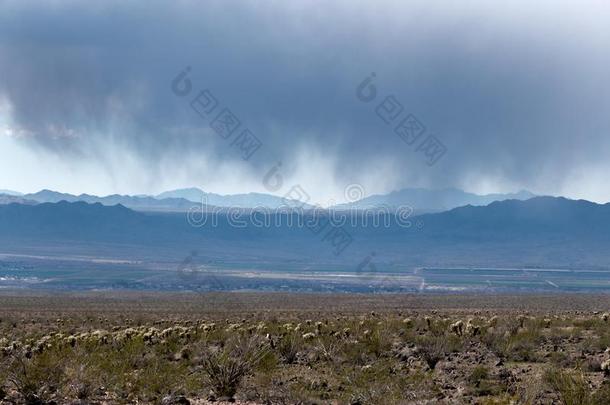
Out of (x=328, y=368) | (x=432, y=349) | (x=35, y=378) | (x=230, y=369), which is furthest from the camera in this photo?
(x=432, y=349)

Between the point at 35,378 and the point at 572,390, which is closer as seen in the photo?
the point at 572,390

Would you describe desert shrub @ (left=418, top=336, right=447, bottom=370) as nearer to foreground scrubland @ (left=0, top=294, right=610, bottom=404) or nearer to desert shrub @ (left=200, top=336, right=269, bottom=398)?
foreground scrubland @ (left=0, top=294, right=610, bottom=404)

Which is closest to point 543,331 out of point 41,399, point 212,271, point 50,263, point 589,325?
point 589,325

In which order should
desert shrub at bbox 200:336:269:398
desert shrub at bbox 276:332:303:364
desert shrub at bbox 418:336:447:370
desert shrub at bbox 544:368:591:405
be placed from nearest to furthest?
desert shrub at bbox 544:368:591:405 < desert shrub at bbox 200:336:269:398 < desert shrub at bbox 418:336:447:370 < desert shrub at bbox 276:332:303:364

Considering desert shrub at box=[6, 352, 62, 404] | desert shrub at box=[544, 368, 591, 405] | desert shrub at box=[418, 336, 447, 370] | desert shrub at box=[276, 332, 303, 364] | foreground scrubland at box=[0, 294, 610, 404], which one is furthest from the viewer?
desert shrub at box=[276, 332, 303, 364]

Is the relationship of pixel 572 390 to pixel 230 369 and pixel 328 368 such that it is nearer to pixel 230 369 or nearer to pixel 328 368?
pixel 230 369

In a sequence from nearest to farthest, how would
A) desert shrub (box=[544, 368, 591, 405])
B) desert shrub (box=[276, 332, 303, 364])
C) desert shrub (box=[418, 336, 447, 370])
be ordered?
desert shrub (box=[544, 368, 591, 405]) < desert shrub (box=[418, 336, 447, 370]) < desert shrub (box=[276, 332, 303, 364])

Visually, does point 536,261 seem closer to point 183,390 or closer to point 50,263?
point 50,263

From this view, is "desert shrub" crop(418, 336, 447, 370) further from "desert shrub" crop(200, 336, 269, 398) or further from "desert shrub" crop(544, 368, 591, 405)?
"desert shrub" crop(544, 368, 591, 405)

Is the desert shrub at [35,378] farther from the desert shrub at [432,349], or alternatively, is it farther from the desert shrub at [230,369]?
the desert shrub at [432,349]

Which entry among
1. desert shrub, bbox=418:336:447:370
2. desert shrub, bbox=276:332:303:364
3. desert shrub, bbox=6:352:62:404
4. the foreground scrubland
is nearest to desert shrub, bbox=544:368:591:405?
the foreground scrubland

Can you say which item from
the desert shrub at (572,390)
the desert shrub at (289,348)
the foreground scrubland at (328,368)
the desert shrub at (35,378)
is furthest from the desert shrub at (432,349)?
the desert shrub at (35,378)

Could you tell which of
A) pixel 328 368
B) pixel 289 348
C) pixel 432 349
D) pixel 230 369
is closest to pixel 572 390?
pixel 230 369

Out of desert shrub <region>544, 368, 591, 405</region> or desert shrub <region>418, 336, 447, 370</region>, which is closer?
desert shrub <region>544, 368, 591, 405</region>
